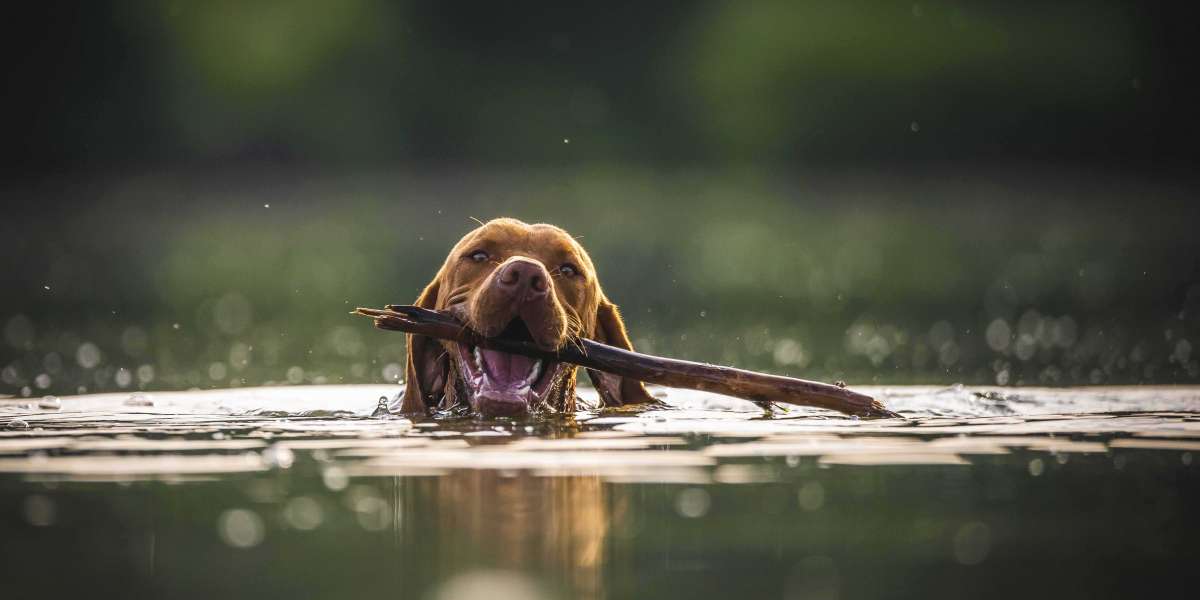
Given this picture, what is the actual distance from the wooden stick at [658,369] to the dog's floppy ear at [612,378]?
1036 millimetres

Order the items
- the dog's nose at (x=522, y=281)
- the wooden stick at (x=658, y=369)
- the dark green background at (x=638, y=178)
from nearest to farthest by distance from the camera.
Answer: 1. the dog's nose at (x=522, y=281)
2. the wooden stick at (x=658, y=369)
3. the dark green background at (x=638, y=178)

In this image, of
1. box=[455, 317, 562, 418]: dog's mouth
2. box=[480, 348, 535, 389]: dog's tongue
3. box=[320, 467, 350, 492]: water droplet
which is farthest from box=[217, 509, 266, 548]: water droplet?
box=[480, 348, 535, 389]: dog's tongue

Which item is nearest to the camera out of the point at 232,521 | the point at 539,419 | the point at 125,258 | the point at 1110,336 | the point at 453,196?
the point at 232,521

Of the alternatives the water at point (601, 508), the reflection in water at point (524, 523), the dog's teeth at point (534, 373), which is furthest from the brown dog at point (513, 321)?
the reflection in water at point (524, 523)

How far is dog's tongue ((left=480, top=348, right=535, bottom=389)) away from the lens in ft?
22.3

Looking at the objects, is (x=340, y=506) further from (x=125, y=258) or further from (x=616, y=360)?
(x=125, y=258)

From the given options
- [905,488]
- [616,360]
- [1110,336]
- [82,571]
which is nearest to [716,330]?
[1110,336]

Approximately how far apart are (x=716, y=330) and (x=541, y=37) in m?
19.4

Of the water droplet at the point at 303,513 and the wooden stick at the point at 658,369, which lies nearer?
the water droplet at the point at 303,513

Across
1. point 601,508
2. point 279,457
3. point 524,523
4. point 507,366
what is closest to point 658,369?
point 507,366

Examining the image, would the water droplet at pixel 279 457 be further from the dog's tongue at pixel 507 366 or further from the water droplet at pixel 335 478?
the dog's tongue at pixel 507 366

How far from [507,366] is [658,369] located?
780 mm

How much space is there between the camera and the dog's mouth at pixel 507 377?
6562 mm

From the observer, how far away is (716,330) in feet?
47.0
